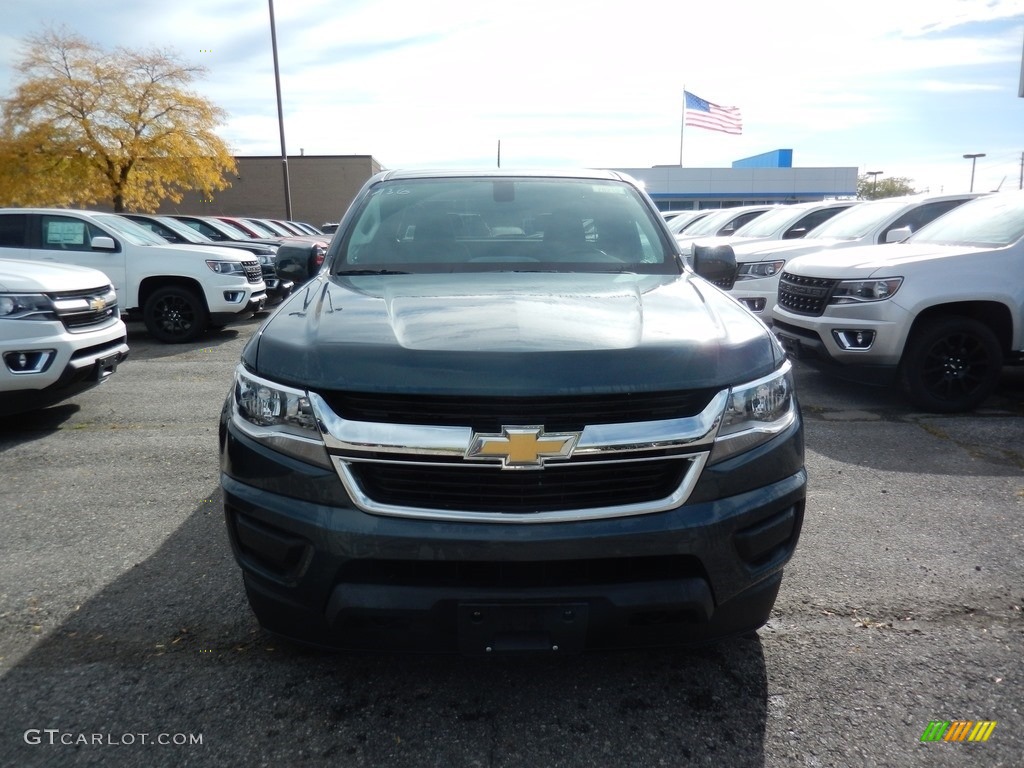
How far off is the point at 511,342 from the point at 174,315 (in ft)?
29.4

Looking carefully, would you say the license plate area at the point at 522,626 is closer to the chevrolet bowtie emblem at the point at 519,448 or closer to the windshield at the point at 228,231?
the chevrolet bowtie emblem at the point at 519,448

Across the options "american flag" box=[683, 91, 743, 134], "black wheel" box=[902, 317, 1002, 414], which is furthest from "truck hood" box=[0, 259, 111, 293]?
"american flag" box=[683, 91, 743, 134]

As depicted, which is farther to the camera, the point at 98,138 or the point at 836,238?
the point at 98,138

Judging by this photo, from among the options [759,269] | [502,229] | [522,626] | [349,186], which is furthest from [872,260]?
[349,186]

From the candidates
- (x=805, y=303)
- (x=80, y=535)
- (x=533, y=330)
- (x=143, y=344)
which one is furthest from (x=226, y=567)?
(x=143, y=344)

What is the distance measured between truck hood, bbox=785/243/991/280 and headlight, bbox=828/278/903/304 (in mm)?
50

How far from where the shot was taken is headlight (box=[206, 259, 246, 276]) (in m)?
9.88

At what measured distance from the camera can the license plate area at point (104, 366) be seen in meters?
5.79

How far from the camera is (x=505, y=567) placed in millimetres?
2096

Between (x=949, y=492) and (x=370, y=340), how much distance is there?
367 centimetres

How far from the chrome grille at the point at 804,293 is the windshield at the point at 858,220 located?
219cm

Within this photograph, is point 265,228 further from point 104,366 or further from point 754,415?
point 754,415

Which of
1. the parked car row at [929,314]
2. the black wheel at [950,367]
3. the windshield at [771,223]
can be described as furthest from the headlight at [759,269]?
the black wheel at [950,367]

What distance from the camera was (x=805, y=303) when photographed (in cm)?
661
